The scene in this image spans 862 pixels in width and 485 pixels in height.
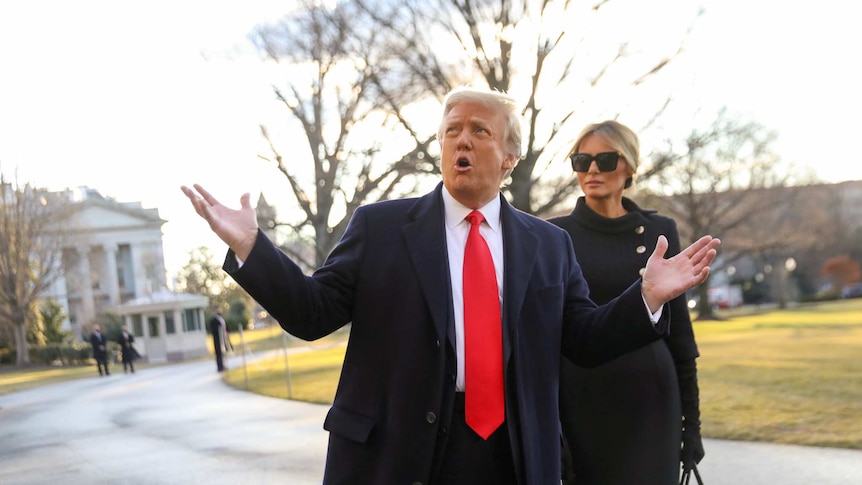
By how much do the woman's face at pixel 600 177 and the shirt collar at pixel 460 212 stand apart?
1.32 metres

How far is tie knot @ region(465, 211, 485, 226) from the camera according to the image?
326 centimetres

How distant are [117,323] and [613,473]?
6749 centimetres

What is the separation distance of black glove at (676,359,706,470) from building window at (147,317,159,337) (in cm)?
4801

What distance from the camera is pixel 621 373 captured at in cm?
420

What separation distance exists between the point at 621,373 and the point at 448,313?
1.44 m

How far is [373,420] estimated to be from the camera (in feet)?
9.83

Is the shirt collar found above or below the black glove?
above

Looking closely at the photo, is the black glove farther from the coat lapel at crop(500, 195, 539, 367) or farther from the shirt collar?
the shirt collar

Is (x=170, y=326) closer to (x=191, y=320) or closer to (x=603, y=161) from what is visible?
(x=191, y=320)

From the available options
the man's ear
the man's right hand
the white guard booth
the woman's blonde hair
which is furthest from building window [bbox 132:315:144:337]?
the man's right hand

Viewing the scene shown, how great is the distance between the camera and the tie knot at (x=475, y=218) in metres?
3.26

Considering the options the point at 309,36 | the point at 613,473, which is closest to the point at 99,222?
the point at 309,36

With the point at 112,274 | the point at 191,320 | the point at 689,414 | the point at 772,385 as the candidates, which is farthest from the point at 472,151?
the point at 112,274

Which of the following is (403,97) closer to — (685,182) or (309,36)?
(309,36)
